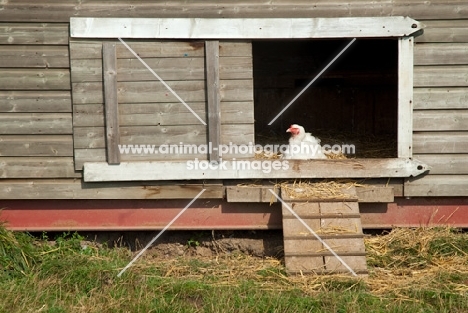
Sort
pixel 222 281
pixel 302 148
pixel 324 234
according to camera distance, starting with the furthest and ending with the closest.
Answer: pixel 302 148
pixel 324 234
pixel 222 281

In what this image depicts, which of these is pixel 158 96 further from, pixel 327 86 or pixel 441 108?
pixel 327 86

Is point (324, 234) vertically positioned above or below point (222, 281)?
above

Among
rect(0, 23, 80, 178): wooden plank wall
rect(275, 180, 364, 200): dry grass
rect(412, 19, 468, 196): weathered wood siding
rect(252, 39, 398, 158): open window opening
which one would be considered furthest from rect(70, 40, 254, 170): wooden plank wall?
rect(252, 39, 398, 158): open window opening

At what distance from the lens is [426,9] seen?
677 cm

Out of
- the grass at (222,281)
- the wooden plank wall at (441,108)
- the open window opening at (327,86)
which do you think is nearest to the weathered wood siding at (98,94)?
the wooden plank wall at (441,108)

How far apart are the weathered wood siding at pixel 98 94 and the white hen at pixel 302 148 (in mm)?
824

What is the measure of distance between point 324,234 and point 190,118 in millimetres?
1809

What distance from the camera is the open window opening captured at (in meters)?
9.62

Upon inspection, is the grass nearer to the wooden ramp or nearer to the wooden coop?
the wooden ramp

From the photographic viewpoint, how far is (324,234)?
21.1 feet

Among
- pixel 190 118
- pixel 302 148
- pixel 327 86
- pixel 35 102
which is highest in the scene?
pixel 327 86

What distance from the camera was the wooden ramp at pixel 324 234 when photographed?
20.2 feet

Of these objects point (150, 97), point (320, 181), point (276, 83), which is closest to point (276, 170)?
point (320, 181)

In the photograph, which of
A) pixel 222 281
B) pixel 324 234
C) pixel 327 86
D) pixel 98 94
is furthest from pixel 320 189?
pixel 327 86
